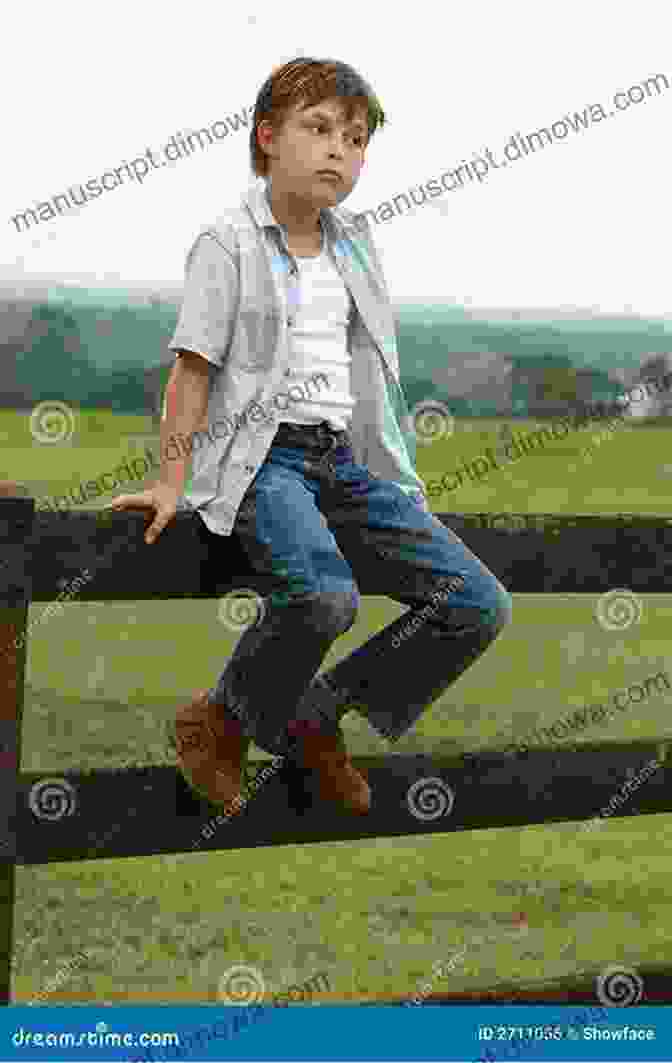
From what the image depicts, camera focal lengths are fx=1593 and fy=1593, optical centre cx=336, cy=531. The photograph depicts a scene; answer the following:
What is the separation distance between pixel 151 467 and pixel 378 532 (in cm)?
53

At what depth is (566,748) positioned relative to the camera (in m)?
3.16

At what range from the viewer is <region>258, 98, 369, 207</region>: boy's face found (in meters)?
2.74

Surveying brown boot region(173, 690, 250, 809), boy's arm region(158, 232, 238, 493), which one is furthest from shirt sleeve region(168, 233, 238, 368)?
brown boot region(173, 690, 250, 809)

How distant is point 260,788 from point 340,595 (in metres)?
0.42

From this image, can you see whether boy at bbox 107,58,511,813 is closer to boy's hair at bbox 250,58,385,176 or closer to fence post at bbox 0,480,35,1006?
boy's hair at bbox 250,58,385,176

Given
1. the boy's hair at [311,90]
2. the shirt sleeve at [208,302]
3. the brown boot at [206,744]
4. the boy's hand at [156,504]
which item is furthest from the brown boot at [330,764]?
the boy's hair at [311,90]

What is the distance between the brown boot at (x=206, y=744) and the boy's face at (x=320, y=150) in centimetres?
90

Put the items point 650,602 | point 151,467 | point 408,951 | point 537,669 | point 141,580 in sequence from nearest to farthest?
point 141,580
point 151,467
point 408,951
point 537,669
point 650,602

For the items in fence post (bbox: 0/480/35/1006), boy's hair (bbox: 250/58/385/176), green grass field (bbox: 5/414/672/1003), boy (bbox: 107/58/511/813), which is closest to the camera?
fence post (bbox: 0/480/35/1006)

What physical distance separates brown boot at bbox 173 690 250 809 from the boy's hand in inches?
12.0

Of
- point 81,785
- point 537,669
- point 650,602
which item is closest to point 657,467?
point 650,602

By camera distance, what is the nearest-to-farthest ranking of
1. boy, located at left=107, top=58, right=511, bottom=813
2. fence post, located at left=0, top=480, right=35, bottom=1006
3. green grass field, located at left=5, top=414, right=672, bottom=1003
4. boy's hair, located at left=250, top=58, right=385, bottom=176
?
fence post, located at left=0, top=480, right=35, bottom=1006
boy, located at left=107, top=58, right=511, bottom=813
boy's hair, located at left=250, top=58, right=385, bottom=176
green grass field, located at left=5, top=414, right=672, bottom=1003

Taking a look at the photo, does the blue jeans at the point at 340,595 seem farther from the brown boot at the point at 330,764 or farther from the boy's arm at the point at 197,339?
the boy's arm at the point at 197,339

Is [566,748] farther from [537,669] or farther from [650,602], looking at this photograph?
[650,602]
